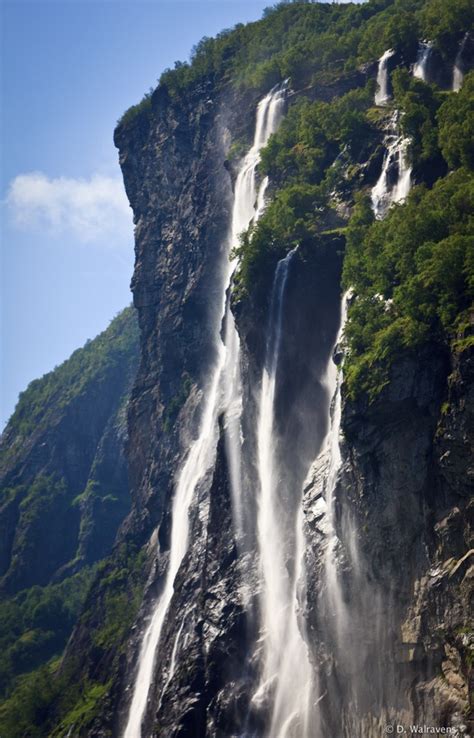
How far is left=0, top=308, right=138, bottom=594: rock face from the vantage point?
132125mm

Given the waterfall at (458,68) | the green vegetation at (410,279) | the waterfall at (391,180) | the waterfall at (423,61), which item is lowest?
the green vegetation at (410,279)

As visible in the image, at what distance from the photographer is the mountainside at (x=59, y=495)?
117 meters

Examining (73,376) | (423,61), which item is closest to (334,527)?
(423,61)

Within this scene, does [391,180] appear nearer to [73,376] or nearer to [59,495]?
[59,495]

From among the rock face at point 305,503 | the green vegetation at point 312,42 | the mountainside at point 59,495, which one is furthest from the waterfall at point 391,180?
the mountainside at point 59,495

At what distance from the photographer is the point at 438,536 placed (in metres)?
43.8

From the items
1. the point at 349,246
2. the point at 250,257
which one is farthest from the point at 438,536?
the point at 250,257

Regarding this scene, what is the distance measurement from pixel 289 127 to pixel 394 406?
47.0 meters

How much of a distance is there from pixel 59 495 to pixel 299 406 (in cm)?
8671

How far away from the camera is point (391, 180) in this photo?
219 feet

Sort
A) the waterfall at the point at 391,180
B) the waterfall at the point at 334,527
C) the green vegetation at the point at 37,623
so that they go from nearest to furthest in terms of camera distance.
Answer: the waterfall at the point at 334,527, the waterfall at the point at 391,180, the green vegetation at the point at 37,623

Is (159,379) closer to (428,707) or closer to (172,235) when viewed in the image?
Result: (172,235)

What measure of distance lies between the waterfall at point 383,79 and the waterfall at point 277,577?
2528 centimetres

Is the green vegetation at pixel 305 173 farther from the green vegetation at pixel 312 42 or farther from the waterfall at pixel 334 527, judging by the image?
the waterfall at pixel 334 527
